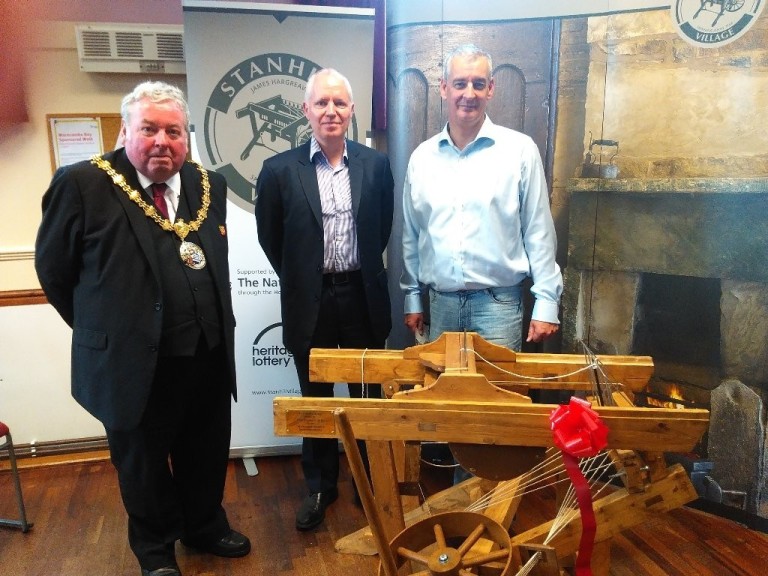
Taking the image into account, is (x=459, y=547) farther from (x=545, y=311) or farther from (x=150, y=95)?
(x=150, y=95)

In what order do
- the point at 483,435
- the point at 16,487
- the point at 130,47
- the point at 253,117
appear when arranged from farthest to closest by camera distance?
1. the point at 130,47
2. the point at 253,117
3. the point at 16,487
4. the point at 483,435

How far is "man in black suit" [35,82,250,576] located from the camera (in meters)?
1.68

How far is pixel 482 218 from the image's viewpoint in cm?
201

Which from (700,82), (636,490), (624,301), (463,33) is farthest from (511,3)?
(636,490)

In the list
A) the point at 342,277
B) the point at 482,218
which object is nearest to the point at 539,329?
the point at 482,218

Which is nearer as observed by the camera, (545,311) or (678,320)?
(545,311)

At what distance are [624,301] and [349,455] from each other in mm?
1727

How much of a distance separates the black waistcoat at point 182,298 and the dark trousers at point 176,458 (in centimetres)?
7

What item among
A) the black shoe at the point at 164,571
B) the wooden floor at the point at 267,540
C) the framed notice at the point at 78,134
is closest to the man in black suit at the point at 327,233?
the wooden floor at the point at 267,540

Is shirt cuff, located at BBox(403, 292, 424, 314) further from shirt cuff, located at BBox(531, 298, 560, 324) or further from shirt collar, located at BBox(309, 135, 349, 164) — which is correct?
shirt collar, located at BBox(309, 135, 349, 164)

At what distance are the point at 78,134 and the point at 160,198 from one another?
1213 millimetres

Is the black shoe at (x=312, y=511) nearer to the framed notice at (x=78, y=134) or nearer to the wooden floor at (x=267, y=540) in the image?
the wooden floor at (x=267, y=540)

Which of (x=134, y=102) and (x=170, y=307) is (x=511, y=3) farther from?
(x=170, y=307)

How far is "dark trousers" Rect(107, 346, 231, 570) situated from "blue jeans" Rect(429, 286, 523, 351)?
0.79 meters
